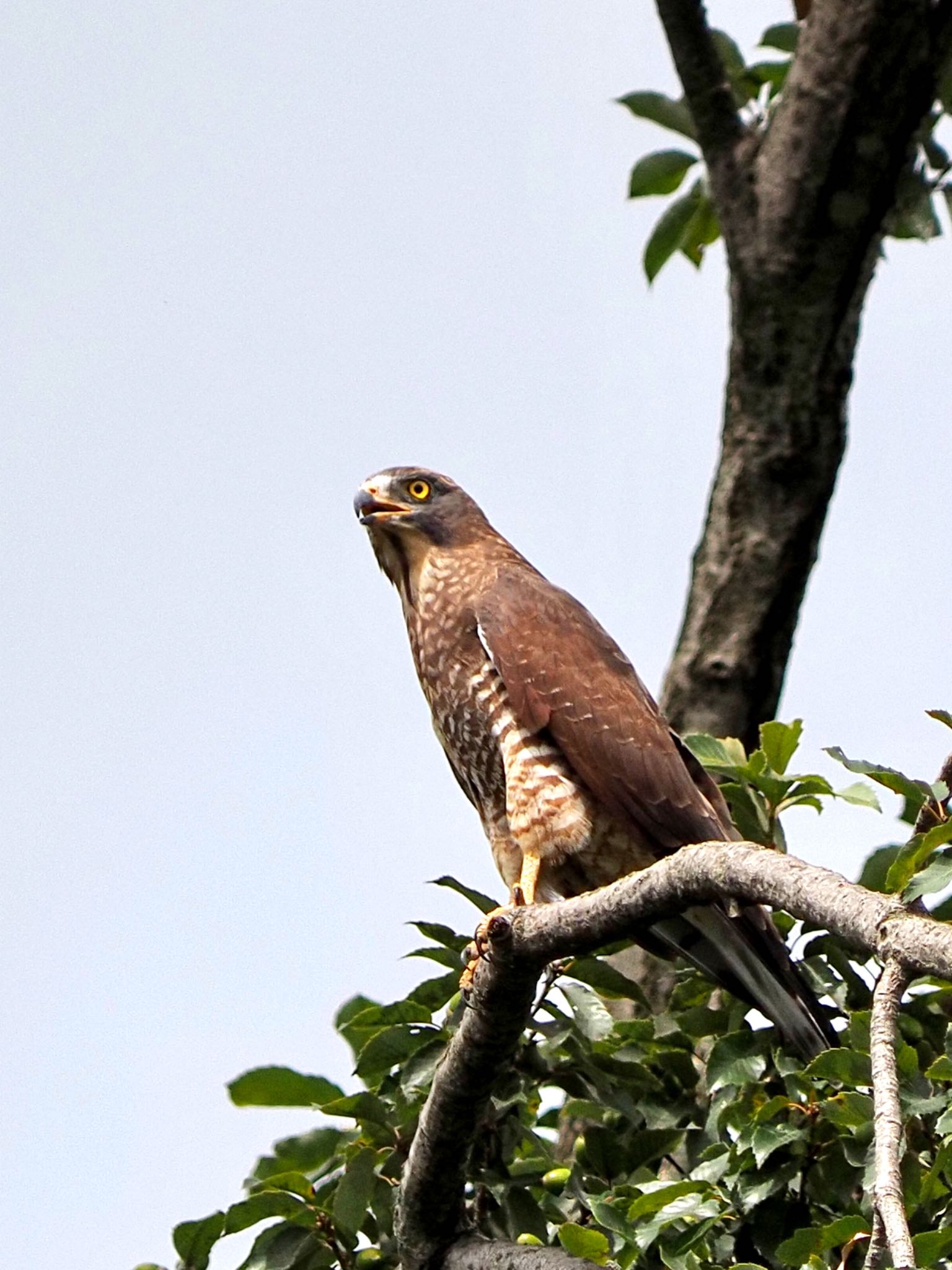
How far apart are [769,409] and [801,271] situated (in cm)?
42

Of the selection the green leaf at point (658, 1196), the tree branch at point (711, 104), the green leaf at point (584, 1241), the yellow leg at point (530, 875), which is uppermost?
the tree branch at point (711, 104)

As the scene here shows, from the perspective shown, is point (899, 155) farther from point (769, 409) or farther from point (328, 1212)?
point (328, 1212)

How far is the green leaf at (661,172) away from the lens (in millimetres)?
5449

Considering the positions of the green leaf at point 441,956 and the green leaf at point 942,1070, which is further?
the green leaf at point 441,956

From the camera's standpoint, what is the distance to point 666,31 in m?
5.36

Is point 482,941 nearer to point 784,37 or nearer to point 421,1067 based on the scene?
point 421,1067

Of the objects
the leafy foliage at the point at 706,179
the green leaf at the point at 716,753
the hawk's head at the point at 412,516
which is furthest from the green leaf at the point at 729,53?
the green leaf at the point at 716,753

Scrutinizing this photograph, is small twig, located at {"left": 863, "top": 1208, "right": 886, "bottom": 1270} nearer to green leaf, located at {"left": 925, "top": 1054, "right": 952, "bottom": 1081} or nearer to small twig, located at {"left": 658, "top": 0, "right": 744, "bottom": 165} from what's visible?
green leaf, located at {"left": 925, "top": 1054, "right": 952, "bottom": 1081}

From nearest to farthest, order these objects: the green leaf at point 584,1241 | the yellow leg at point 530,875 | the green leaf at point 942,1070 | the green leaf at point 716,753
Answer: the green leaf at point 942,1070, the green leaf at point 584,1241, the green leaf at point 716,753, the yellow leg at point 530,875

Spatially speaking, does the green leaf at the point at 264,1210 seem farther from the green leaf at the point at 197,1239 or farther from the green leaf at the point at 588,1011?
the green leaf at the point at 588,1011

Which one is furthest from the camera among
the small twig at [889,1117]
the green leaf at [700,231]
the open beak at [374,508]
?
the green leaf at [700,231]

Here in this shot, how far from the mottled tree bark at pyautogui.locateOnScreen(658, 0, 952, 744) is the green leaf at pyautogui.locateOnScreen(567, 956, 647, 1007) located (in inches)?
58.4

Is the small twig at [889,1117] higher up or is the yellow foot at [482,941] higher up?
the yellow foot at [482,941]

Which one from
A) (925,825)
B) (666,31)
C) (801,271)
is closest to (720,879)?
(925,825)
